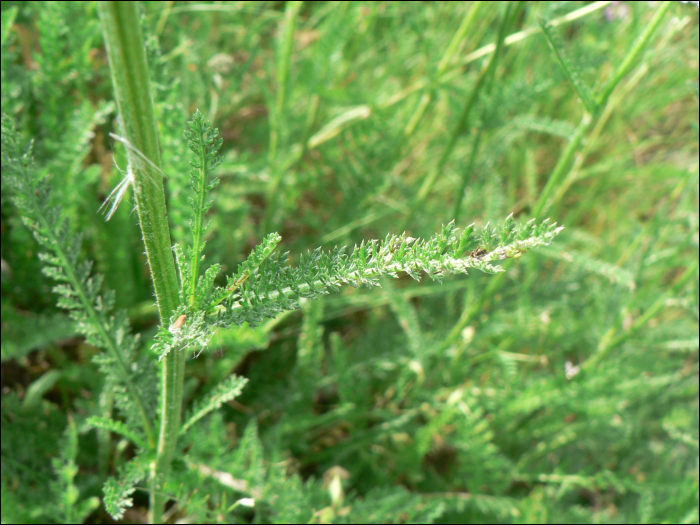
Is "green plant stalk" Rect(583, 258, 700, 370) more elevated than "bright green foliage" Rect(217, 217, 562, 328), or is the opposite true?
"green plant stalk" Rect(583, 258, 700, 370)

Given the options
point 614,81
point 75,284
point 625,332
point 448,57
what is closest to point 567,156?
point 614,81

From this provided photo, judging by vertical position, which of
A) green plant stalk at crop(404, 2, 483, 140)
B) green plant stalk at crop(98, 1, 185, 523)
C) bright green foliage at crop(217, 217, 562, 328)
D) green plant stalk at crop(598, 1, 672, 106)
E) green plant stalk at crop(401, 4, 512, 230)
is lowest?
bright green foliage at crop(217, 217, 562, 328)

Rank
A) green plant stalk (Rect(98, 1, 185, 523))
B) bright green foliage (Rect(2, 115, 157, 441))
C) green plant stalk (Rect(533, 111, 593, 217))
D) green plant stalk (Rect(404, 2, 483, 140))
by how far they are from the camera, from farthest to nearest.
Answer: green plant stalk (Rect(404, 2, 483, 140)) < green plant stalk (Rect(533, 111, 593, 217)) < bright green foliage (Rect(2, 115, 157, 441)) < green plant stalk (Rect(98, 1, 185, 523))

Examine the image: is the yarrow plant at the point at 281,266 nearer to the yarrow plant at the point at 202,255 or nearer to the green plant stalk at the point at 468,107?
the yarrow plant at the point at 202,255

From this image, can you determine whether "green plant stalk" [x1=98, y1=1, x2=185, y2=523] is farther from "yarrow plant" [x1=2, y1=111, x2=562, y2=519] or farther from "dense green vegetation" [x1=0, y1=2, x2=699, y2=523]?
"dense green vegetation" [x1=0, y1=2, x2=699, y2=523]

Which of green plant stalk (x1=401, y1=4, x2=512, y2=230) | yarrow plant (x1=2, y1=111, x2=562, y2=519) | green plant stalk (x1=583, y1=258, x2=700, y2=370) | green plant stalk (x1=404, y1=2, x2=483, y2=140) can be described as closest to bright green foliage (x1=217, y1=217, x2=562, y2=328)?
yarrow plant (x1=2, y1=111, x2=562, y2=519)

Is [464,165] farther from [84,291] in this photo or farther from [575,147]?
[84,291]
